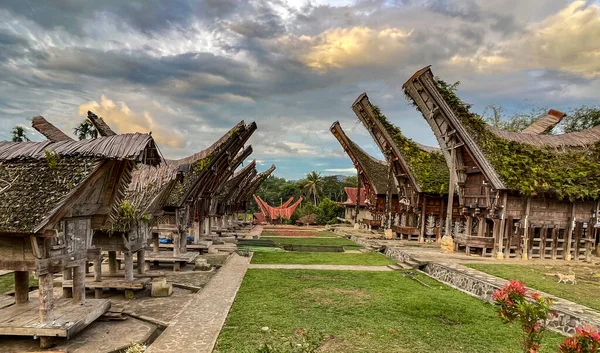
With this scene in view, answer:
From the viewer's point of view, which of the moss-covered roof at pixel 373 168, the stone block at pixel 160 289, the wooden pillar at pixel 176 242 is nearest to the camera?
the stone block at pixel 160 289

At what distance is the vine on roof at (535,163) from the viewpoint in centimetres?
1808

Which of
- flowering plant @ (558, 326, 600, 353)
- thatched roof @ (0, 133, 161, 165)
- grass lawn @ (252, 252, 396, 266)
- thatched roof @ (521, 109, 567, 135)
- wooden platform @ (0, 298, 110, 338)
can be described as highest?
thatched roof @ (521, 109, 567, 135)

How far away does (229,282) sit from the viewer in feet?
44.9

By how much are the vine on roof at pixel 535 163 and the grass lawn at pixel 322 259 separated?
7.41 metres

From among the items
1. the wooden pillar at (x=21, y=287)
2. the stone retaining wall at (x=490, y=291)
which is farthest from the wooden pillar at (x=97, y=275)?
the stone retaining wall at (x=490, y=291)

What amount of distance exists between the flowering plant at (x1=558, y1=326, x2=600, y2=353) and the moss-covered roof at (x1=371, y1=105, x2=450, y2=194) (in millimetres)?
22748

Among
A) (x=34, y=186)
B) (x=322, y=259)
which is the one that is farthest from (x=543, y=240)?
(x=34, y=186)

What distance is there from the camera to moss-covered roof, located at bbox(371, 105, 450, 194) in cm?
2670

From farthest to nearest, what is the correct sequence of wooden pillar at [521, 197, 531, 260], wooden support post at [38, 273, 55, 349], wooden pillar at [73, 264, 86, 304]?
1. wooden pillar at [521, 197, 531, 260]
2. wooden pillar at [73, 264, 86, 304]
3. wooden support post at [38, 273, 55, 349]

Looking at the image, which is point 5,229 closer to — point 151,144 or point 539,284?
point 151,144

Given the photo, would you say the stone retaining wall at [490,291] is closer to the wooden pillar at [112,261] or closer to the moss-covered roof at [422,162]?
the moss-covered roof at [422,162]

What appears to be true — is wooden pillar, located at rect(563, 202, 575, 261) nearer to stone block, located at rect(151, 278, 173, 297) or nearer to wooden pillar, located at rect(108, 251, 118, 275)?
stone block, located at rect(151, 278, 173, 297)

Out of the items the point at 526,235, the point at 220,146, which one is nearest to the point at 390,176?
the point at 526,235

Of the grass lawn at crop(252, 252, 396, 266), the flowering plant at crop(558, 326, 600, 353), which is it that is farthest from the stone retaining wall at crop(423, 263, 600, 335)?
the flowering plant at crop(558, 326, 600, 353)
